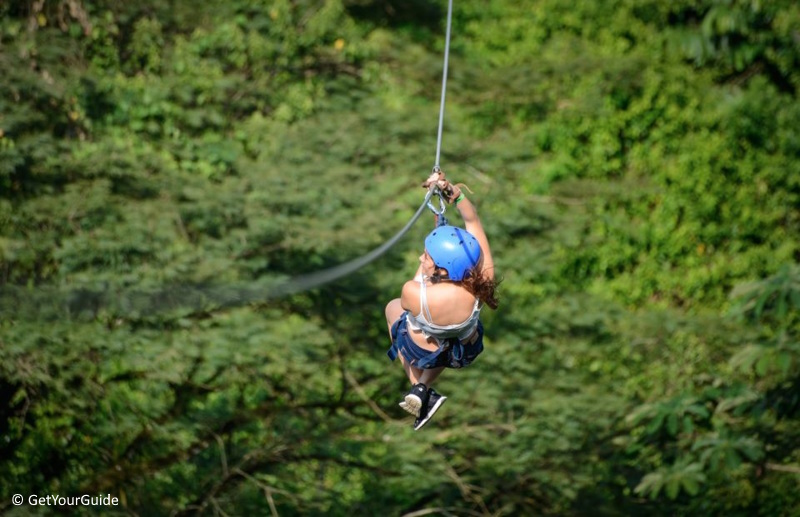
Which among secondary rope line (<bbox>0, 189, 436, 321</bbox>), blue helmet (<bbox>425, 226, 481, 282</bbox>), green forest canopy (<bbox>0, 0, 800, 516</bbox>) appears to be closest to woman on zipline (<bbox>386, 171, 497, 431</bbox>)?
blue helmet (<bbox>425, 226, 481, 282</bbox>)

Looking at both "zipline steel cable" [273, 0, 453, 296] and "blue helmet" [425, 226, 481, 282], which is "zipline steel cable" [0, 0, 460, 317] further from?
"blue helmet" [425, 226, 481, 282]

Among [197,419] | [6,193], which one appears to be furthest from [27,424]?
[6,193]

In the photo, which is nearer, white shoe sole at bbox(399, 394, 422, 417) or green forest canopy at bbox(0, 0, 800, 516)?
white shoe sole at bbox(399, 394, 422, 417)

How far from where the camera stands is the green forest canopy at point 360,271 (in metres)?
7.36

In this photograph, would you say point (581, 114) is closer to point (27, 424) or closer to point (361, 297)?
point (361, 297)

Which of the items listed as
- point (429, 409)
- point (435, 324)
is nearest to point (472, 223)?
point (435, 324)

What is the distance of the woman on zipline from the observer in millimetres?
4090

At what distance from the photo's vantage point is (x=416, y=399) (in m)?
4.40

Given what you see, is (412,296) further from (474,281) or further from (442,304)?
(474,281)

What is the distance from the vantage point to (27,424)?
720 cm

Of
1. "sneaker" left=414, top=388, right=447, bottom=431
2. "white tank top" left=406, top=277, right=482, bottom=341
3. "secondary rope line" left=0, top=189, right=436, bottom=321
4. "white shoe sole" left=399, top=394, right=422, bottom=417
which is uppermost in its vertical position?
"secondary rope line" left=0, top=189, right=436, bottom=321

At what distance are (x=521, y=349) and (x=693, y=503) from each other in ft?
5.61

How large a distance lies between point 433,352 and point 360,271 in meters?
4.16

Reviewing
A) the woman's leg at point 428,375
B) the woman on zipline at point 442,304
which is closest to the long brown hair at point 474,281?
the woman on zipline at point 442,304
